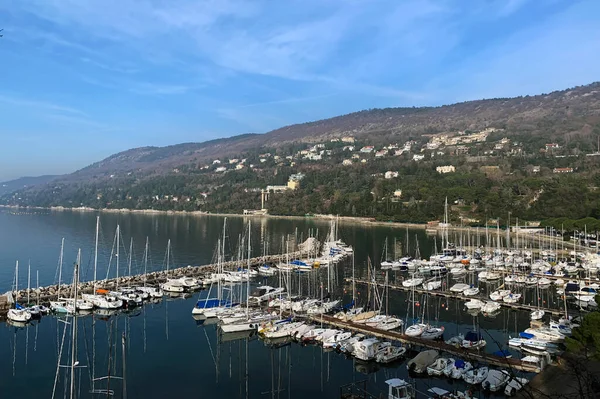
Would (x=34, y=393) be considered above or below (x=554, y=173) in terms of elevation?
below

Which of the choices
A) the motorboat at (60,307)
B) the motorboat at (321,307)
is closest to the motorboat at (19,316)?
the motorboat at (60,307)

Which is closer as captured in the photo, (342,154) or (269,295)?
(269,295)

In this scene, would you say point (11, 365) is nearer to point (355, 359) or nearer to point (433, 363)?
point (355, 359)

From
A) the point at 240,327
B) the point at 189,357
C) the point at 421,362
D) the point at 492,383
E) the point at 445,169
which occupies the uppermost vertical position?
the point at 445,169

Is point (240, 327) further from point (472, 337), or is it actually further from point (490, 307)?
point (490, 307)

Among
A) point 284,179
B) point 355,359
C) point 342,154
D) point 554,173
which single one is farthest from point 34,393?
point 342,154

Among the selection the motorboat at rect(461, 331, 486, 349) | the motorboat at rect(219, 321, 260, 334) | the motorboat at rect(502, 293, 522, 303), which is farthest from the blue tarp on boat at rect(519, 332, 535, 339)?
the motorboat at rect(219, 321, 260, 334)

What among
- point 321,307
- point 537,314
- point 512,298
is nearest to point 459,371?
point 321,307
